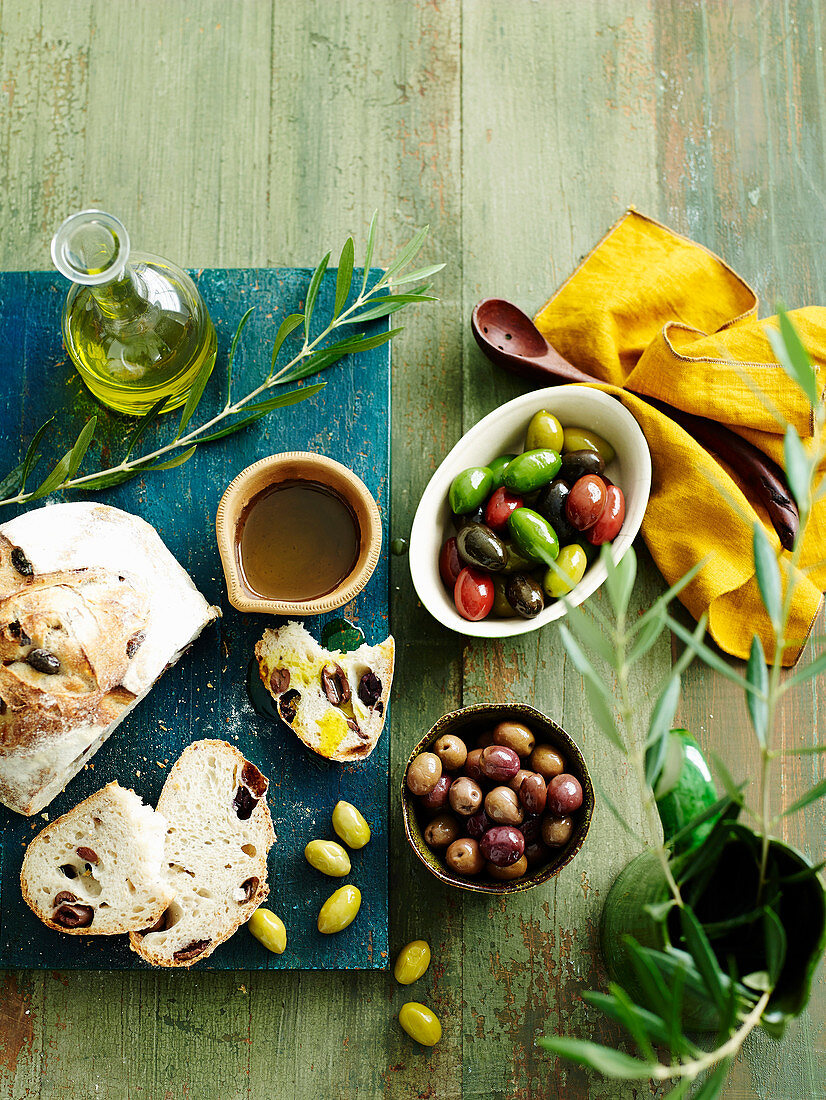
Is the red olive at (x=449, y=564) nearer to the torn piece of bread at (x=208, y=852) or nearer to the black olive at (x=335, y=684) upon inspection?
the black olive at (x=335, y=684)

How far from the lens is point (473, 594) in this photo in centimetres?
131

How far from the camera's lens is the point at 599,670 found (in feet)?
4.83

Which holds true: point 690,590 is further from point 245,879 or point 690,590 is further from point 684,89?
point 684,89

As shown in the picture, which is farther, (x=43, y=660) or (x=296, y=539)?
(x=296, y=539)

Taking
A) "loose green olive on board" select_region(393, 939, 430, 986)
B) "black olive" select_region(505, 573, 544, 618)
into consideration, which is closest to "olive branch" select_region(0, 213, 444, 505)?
"black olive" select_region(505, 573, 544, 618)

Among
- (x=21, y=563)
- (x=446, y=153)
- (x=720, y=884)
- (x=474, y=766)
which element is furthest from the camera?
(x=446, y=153)

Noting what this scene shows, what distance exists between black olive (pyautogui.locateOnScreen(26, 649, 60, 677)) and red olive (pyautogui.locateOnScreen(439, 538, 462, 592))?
23.7 inches

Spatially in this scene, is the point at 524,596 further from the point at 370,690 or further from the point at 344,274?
the point at 344,274

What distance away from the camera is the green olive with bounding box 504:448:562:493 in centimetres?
128

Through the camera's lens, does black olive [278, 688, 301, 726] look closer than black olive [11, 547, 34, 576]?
No

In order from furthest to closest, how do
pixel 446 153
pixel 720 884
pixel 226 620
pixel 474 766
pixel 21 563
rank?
pixel 446 153 → pixel 226 620 → pixel 474 766 → pixel 21 563 → pixel 720 884

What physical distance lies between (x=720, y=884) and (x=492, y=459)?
725mm

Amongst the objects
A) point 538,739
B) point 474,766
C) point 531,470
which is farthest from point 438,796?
point 531,470

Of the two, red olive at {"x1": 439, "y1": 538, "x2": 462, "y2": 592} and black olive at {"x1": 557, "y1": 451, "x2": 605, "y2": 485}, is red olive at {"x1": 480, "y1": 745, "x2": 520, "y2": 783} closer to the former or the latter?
red olive at {"x1": 439, "y1": 538, "x2": 462, "y2": 592}
